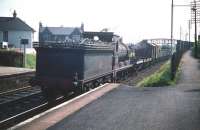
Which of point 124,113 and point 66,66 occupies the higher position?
point 66,66

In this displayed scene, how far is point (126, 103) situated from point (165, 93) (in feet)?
11.0

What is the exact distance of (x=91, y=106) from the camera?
40.3 ft

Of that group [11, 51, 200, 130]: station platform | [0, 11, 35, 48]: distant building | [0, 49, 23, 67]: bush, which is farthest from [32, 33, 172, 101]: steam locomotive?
[0, 11, 35, 48]: distant building

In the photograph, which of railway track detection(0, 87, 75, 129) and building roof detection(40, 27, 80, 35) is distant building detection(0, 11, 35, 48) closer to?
building roof detection(40, 27, 80, 35)

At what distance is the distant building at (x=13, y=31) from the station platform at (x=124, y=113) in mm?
51146

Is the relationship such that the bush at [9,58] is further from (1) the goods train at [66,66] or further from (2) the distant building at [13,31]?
(2) the distant building at [13,31]

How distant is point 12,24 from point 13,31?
1.54 m

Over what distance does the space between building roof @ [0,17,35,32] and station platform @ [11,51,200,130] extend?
168ft

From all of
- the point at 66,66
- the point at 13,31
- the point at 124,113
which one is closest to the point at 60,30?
the point at 13,31

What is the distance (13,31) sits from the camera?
209 ft

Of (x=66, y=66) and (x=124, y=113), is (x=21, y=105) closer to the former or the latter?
(x=66, y=66)

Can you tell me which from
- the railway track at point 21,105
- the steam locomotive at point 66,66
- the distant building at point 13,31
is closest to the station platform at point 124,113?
the steam locomotive at point 66,66

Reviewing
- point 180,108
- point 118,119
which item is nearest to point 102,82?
point 180,108

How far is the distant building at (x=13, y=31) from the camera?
63438 millimetres
